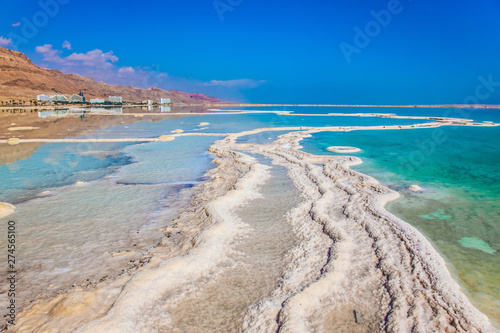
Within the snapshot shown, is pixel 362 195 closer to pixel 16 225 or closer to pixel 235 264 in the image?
pixel 235 264

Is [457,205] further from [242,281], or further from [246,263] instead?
[242,281]

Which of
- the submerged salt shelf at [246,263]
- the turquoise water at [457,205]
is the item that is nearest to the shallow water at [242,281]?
the submerged salt shelf at [246,263]

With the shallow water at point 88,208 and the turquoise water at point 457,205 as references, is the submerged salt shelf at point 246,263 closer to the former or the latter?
the shallow water at point 88,208

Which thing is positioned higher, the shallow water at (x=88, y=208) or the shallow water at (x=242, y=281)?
the shallow water at (x=242, y=281)

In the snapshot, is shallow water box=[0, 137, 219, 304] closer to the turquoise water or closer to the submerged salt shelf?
the submerged salt shelf

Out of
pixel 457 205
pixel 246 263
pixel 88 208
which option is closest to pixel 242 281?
pixel 246 263

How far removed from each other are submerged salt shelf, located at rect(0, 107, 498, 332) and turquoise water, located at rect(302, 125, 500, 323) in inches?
18.6

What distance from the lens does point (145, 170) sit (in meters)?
15.6

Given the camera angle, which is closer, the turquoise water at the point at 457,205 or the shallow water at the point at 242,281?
the shallow water at the point at 242,281

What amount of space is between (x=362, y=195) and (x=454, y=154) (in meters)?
16.8

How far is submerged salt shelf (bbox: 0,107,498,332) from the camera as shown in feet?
15.8

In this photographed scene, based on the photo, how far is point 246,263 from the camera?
6.55 m

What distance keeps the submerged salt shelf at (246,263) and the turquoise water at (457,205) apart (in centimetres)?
47

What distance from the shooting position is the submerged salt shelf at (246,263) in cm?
482
